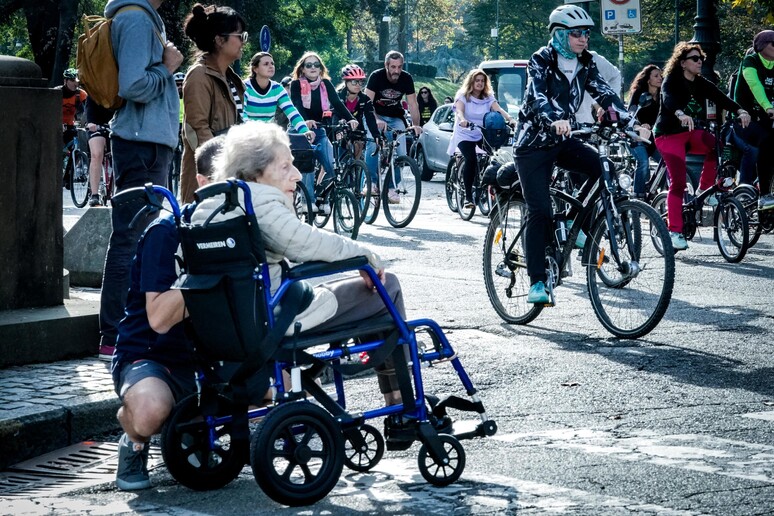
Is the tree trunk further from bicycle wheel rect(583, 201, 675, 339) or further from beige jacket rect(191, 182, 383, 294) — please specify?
beige jacket rect(191, 182, 383, 294)

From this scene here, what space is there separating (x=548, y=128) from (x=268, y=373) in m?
3.80

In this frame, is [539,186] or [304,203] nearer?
[539,186]

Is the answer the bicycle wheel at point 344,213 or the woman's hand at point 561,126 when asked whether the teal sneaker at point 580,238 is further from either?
the bicycle wheel at point 344,213

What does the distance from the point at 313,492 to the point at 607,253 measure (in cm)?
388

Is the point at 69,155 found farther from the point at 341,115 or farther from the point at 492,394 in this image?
the point at 492,394

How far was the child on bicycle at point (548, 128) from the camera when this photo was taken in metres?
8.11

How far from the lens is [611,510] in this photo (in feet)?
14.2

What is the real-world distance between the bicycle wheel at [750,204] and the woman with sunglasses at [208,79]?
616 cm

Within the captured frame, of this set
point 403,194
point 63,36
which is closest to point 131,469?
point 403,194

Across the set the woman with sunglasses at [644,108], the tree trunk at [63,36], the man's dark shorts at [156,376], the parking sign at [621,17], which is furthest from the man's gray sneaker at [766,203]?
the tree trunk at [63,36]

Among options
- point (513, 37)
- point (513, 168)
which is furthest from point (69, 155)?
point (513, 37)

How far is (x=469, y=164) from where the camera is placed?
16.9 m

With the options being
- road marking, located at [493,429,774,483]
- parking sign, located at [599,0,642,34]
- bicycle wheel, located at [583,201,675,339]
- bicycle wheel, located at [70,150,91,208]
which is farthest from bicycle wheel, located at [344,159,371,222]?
road marking, located at [493,429,774,483]

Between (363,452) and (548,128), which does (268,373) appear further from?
(548,128)
